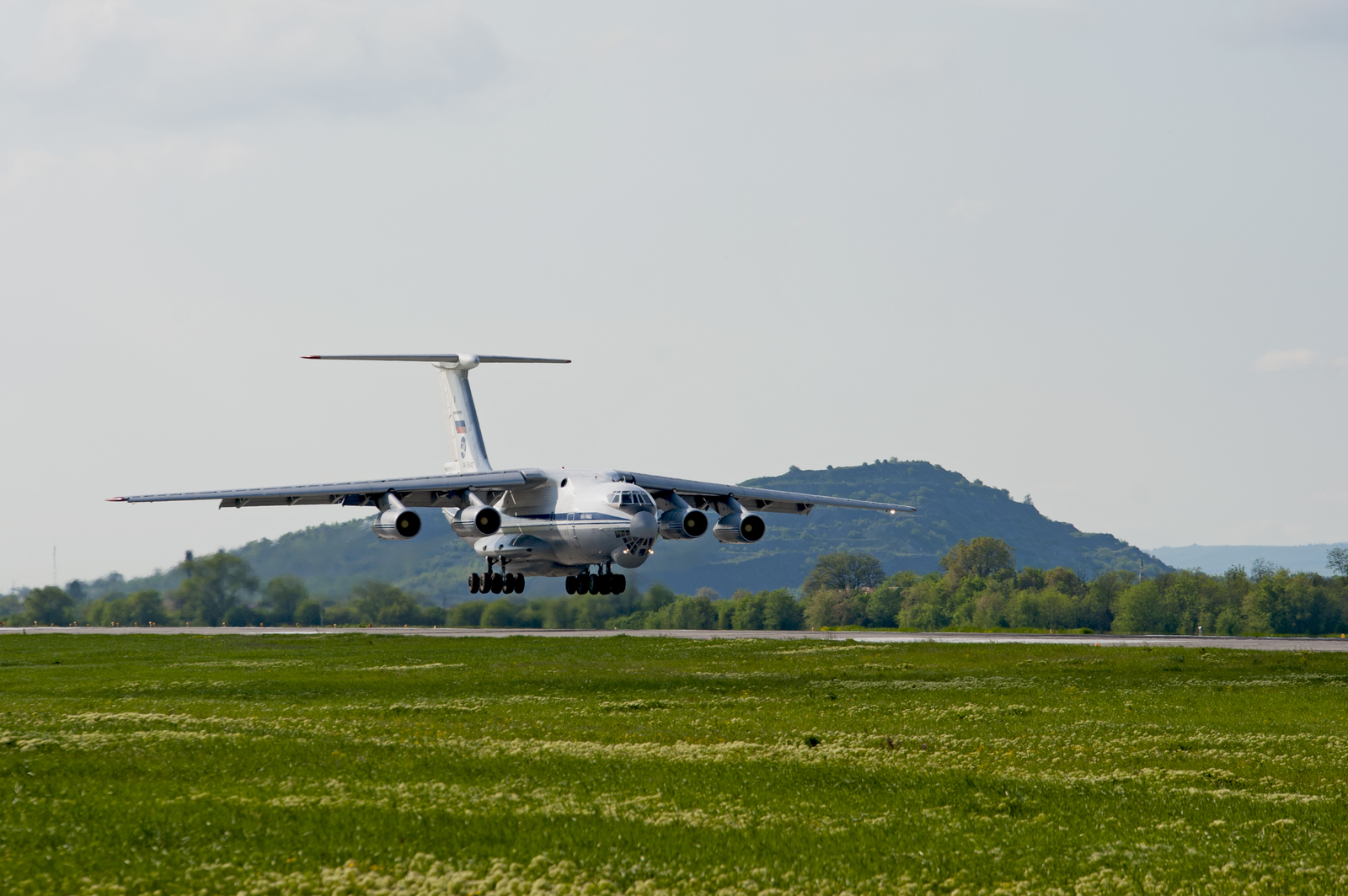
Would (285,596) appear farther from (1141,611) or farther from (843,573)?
(843,573)

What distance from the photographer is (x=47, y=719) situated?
78.0ft

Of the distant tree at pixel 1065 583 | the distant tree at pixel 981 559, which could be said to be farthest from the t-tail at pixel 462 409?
Answer: the distant tree at pixel 981 559

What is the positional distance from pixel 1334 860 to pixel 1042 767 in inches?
256

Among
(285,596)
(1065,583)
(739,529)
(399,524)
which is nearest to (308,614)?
(285,596)

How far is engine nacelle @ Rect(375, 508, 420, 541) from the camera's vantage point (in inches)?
1925

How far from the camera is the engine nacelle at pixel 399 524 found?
4891 centimetres

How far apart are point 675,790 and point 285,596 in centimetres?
7212

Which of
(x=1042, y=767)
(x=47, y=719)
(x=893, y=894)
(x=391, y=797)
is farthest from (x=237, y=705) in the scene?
(x=893, y=894)

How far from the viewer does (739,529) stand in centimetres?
5219

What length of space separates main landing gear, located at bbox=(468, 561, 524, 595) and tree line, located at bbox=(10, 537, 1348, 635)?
58.5 feet

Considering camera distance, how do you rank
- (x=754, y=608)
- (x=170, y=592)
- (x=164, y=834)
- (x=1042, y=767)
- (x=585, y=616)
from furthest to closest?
(x=754, y=608)
(x=170, y=592)
(x=585, y=616)
(x=1042, y=767)
(x=164, y=834)

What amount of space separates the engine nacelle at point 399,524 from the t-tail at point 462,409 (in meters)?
11.2

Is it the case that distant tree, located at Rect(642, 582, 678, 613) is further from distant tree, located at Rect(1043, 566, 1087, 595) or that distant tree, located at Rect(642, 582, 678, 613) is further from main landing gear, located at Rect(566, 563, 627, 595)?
distant tree, located at Rect(1043, 566, 1087, 595)

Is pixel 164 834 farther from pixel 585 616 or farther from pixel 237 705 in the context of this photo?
pixel 585 616
